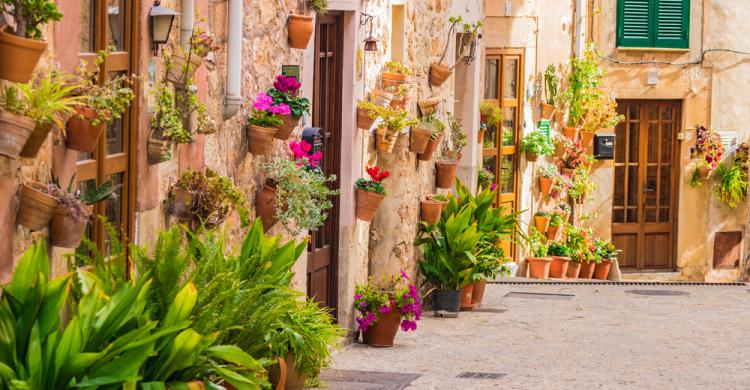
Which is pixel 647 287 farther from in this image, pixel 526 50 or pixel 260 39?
pixel 260 39

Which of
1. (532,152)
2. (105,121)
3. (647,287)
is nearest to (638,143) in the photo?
(532,152)

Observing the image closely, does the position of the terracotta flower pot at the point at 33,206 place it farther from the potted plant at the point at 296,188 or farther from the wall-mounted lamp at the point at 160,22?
the potted plant at the point at 296,188

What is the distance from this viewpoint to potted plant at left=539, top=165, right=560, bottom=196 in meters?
17.1

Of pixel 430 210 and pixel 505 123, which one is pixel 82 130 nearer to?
pixel 430 210

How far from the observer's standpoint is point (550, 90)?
56.0 ft

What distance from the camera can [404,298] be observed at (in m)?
9.72

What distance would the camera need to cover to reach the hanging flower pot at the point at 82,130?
521cm

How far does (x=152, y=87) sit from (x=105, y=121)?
3.35ft

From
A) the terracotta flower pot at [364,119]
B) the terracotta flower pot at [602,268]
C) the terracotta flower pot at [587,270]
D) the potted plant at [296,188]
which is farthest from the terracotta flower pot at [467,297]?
the terracotta flower pot at [602,268]

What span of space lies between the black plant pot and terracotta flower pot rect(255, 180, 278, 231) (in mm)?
4315

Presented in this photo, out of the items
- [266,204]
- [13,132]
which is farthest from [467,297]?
[13,132]

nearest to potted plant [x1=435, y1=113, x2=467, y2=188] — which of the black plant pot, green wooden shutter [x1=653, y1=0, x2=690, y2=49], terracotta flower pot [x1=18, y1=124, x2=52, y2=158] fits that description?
the black plant pot

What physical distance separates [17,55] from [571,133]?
13.7 metres

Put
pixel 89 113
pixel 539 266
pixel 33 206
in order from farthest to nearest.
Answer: pixel 539 266
pixel 89 113
pixel 33 206
